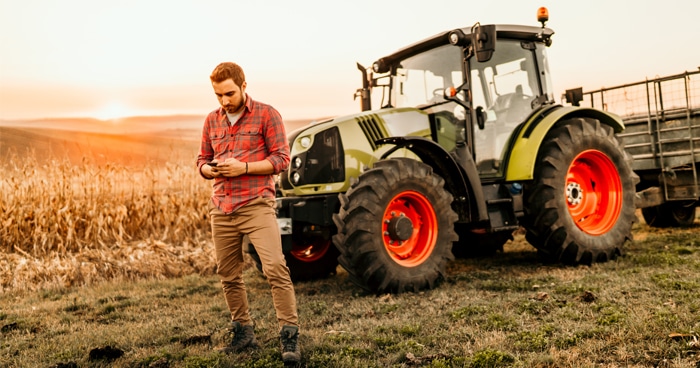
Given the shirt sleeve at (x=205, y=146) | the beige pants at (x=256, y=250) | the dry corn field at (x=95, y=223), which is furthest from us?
the dry corn field at (x=95, y=223)

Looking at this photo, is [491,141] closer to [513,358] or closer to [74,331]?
[513,358]

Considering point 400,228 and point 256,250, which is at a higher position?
point 256,250

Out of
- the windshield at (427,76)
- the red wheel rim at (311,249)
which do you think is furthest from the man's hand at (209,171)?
the windshield at (427,76)

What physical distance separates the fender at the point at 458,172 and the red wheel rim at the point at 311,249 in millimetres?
1274

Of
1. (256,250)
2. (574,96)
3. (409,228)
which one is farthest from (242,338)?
(574,96)

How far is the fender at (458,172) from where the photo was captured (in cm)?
585

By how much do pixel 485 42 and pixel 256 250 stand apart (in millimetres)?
3195

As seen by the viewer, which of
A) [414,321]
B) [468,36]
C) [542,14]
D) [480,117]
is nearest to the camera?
[414,321]

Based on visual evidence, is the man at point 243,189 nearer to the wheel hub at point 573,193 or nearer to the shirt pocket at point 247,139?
the shirt pocket at point 247,139

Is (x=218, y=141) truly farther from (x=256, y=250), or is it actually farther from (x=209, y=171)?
(x=256, y=250)

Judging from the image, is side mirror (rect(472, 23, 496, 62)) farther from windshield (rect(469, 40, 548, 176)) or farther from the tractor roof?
windshield (rect(469, 40, 548, 176))

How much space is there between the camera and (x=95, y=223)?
8.25 metres

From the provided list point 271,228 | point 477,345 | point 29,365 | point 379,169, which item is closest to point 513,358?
point 477,345

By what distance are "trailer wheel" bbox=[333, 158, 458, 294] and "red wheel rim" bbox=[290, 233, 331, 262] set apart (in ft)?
3.77
